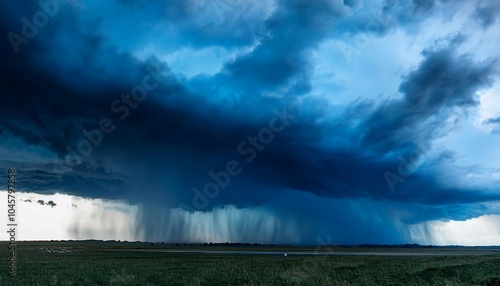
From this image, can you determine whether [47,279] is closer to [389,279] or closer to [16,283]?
[16,283]

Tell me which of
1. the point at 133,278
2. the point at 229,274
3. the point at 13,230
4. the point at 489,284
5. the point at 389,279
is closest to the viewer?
the point at 489,284

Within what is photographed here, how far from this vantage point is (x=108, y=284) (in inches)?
1449

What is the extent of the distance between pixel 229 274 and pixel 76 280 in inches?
619

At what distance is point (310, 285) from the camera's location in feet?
112

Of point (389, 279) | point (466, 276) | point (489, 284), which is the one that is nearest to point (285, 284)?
point (389, 279)

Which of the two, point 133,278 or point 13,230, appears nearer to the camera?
point 13,230

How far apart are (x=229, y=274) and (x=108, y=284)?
1381 centimetres

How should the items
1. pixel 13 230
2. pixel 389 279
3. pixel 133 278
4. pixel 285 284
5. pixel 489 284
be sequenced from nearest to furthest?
1. pixel 489 284
2. pixel 13 230
3. pixel 285 284
4. pixel 389 279
5. pixel 133 278

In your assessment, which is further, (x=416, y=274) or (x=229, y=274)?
(x=229, y=274)

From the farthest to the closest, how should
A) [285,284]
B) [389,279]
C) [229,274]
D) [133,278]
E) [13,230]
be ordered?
[229,274], [133,278], [389,279], [285,284], [13,230]

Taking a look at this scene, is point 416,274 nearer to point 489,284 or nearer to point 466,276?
point 466,276

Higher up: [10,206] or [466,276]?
[10,206]

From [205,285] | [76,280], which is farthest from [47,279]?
[205,285]

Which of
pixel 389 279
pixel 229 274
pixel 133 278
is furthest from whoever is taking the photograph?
pixel 229 274
